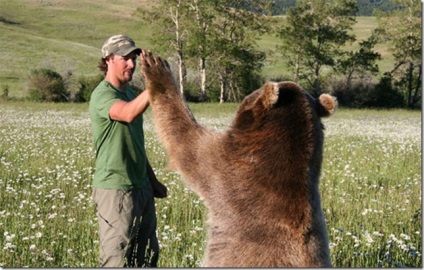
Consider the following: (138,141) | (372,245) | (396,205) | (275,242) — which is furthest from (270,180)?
(396,205)

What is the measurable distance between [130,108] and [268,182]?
1.35 metres

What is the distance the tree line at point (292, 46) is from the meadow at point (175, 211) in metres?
37.1

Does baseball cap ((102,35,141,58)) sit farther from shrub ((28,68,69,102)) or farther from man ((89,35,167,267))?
shrub ((28,68,69,102))

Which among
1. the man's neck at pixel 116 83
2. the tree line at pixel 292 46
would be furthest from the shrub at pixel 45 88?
the man's neck at pixel 116 83

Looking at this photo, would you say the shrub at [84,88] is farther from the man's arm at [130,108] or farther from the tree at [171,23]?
the man's arm at [130,108]

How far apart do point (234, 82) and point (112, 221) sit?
49670 millimetres

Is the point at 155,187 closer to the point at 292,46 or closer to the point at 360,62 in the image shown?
the point at 292,46

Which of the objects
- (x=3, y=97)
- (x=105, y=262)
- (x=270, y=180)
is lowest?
(x=3, y=97)

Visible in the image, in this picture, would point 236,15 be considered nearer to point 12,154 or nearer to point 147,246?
point 12,154

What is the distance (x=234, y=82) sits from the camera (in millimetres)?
54438

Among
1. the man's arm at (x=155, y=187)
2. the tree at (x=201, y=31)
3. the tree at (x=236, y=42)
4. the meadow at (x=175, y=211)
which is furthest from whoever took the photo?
the tree at (x=236, y=42)

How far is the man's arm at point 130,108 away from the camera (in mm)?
4580

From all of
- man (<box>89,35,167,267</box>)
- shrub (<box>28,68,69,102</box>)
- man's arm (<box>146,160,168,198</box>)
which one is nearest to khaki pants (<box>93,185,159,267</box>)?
man (<box>89,35,167,267</box>)

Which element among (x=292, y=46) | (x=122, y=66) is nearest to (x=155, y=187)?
(x=122, y=66)
